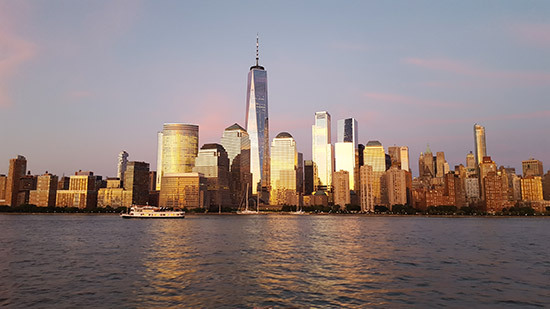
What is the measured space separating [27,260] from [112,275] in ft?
77.0

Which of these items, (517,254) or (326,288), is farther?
(517,254)

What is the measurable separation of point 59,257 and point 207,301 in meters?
43.2

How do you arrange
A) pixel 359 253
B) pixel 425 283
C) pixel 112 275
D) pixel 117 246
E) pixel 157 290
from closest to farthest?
pixel 157 290
pixel 425 283
pixel 112 275
pixel 359 253
pixel 117 246

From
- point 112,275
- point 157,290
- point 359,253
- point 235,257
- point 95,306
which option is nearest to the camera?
point 95,306

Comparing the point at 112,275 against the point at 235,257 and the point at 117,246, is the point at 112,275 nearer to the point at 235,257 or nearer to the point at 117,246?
the point at 235,257

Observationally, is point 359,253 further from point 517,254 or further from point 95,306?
point 95,306

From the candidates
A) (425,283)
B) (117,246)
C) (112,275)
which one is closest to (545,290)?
(425,283)

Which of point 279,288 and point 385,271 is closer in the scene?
point 279,288

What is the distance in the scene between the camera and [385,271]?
53.8 meters

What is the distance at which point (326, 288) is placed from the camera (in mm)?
42656

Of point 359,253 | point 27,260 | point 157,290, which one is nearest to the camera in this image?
point 157,290

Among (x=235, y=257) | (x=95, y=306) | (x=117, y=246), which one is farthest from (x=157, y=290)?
(x=117, y=246)

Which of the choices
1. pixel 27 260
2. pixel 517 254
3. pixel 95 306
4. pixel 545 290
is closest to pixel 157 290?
pixel 95 306

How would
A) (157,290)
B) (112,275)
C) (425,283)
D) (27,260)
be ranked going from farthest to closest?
(27,260) → (112,275) → (425,283) → (157,290)
